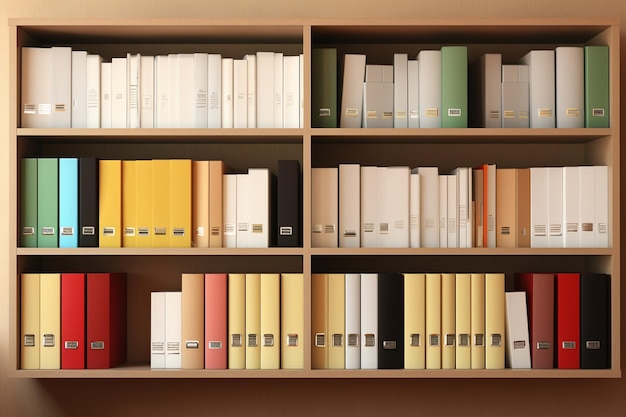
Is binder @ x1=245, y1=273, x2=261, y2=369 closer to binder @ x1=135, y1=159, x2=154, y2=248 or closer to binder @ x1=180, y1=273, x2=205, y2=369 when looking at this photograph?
binder @ x1=180, y1=273, x2=205, y2=369

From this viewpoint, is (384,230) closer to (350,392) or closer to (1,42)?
(350,392)

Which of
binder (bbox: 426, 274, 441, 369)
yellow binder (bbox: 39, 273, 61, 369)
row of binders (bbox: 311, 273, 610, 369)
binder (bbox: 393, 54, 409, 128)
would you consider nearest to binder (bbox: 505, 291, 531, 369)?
row of binders (bbox: 311, 273, 610, 369)

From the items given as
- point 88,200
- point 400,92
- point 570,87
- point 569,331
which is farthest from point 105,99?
point 569,331

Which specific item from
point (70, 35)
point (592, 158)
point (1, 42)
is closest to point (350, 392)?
point (592, 158)

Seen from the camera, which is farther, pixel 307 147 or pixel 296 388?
pixel 296 388

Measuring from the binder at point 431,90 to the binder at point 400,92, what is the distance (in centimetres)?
6

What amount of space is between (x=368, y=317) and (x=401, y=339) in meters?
0.14

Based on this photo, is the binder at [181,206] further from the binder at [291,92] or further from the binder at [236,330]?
the binder at [291,92]

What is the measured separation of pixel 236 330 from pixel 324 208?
0.53 m

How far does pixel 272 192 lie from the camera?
300 centimetres

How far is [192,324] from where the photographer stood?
9.39ft

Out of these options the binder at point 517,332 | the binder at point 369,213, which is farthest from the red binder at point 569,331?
the binder at point 369,213

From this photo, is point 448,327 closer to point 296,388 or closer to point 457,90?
point 296,388

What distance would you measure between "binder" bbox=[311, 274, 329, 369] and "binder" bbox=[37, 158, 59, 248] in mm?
942
